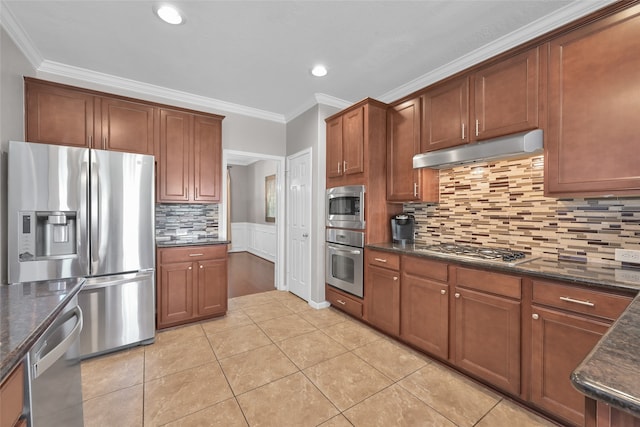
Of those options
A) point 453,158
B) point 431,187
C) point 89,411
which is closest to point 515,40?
point 453,158

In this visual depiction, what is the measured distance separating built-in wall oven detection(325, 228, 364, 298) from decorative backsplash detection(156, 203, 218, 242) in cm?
166

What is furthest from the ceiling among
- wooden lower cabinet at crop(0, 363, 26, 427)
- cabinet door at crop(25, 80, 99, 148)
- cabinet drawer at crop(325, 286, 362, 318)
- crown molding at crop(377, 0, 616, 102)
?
cabinet drawer at crop(325, 286, 362, 318)

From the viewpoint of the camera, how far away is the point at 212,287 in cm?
313

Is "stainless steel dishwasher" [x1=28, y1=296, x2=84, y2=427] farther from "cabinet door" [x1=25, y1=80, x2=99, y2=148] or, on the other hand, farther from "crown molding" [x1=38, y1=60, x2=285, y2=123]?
"crown molding" [x1=38, y1=60, x2=285, y2=123]

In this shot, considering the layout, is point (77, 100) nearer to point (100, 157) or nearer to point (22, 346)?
point (100, 157)

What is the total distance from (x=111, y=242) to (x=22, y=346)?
6.73ft

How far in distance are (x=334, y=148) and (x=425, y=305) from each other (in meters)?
2.10

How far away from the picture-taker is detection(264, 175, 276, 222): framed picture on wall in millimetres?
6504

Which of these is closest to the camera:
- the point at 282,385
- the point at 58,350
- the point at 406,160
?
the point at 58,350

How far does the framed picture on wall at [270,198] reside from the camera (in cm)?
650

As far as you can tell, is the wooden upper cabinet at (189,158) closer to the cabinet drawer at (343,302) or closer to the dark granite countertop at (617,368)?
the cabinet drawer at (343,302)

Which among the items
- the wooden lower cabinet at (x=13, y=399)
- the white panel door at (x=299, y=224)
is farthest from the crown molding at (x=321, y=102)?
the wooden lower cabinet at (x=13, y=399)

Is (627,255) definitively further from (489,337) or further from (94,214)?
(94,214)

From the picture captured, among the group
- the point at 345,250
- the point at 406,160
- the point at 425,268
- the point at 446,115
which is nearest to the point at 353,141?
the point at 406,160
